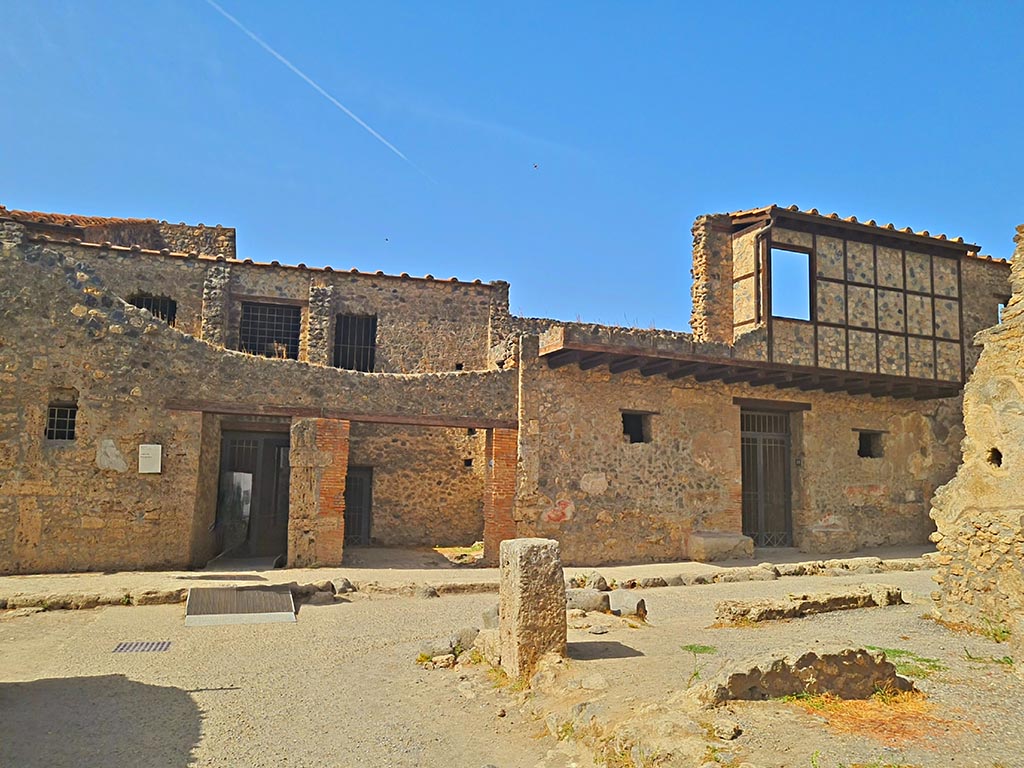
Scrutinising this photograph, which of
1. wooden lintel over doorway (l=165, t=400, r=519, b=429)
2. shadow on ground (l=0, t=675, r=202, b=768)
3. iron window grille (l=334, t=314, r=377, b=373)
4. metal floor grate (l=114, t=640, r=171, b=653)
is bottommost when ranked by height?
shadow on ground (l=0, t=675, r=202, b=768)

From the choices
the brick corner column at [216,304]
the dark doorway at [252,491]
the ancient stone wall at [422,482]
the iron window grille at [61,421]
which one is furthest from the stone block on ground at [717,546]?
the iron window grille at [61,421]

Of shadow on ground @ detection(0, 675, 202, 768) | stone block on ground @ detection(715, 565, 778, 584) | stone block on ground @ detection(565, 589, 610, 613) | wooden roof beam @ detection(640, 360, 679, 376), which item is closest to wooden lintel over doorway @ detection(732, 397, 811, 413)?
wooden roof beam @ detection(640, 360, 679, 376)

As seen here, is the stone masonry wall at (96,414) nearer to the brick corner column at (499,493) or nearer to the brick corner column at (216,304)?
the brick corner column at (499,493)

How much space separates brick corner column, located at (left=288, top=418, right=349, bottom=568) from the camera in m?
13.1

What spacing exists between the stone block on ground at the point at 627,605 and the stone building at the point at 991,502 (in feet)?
11.2

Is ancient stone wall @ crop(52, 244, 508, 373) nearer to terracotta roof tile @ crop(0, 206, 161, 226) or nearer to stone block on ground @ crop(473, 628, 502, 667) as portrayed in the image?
terracotta roof tile @ crop(0, 206, 161, 226)

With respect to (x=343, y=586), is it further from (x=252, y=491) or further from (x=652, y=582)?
(x=252, y=491)

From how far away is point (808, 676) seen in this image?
5859 mm

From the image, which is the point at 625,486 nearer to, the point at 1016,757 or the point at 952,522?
the point at 952,522

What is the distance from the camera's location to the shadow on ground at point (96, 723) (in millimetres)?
5555

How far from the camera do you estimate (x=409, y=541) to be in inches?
685

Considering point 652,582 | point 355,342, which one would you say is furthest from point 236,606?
point 355,342

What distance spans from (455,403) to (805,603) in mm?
7014

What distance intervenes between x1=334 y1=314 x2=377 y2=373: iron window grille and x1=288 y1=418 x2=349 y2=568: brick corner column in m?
5.43
